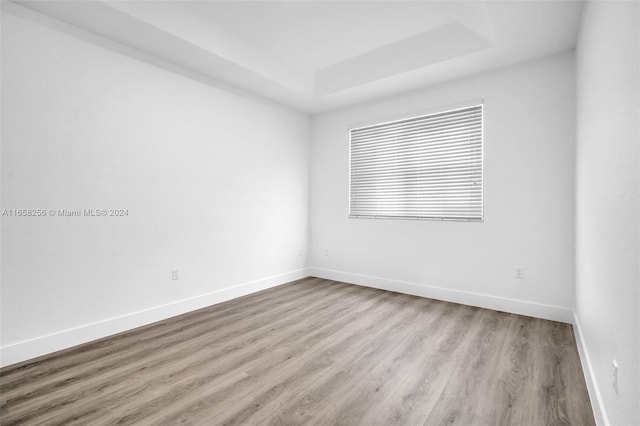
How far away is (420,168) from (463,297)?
169 cm

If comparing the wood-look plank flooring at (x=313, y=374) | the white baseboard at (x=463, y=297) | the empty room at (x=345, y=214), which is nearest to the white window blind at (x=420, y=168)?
the empty room at (x=345, y=214)

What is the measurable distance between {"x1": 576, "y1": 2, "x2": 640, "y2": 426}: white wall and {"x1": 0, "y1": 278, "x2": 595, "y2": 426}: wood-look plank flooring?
42 centimetres

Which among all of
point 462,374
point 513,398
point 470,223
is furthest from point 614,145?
point 470,223

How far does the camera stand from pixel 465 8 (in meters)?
2.72

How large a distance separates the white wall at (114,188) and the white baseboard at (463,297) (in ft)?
4.83

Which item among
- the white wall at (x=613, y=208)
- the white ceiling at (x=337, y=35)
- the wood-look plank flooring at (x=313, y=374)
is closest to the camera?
the white wall at (x=613, y=208)

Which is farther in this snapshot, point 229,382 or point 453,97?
point 453,97

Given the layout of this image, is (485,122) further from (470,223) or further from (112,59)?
(112,59)

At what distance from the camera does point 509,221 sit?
3324 mm

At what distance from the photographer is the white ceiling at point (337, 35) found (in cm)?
253

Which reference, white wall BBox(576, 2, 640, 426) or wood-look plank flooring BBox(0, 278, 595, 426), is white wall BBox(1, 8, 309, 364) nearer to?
wood-look plank flooring BBox(0, 278, 595, 426)

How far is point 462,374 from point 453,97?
306 cm

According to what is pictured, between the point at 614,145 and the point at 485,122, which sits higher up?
the point at 485,122

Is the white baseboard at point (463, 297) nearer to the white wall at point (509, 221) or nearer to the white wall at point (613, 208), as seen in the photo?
the white wall at point (509, 221)
